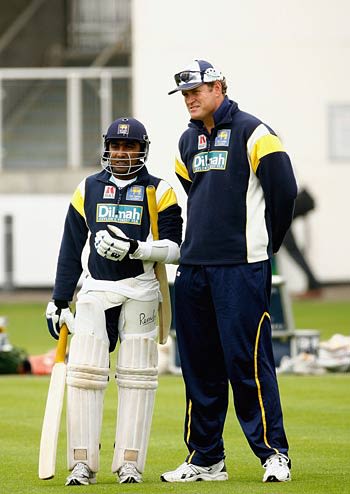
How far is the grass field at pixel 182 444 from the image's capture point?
6902 millimetres

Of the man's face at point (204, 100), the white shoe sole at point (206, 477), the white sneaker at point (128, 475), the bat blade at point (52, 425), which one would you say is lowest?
the white shoe sole at point (206, 477)

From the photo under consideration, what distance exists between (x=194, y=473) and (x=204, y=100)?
1.79 m

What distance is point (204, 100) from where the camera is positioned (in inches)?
277

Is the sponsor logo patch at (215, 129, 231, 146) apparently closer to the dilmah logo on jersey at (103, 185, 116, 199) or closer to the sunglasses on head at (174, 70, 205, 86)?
the sunglasses on head at (174, 70, 205, 86)

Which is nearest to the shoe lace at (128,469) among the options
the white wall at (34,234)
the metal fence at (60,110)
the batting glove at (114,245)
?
the batting glove at (114,245)

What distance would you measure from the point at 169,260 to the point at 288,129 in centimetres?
1898

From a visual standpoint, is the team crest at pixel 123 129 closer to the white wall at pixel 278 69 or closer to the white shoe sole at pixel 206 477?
the white shoe sole at pixel 206 477

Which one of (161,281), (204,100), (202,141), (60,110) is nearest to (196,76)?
(204,100)

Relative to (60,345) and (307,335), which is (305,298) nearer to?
(307,335)

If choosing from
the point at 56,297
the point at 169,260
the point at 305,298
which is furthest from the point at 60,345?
the point at 305,298

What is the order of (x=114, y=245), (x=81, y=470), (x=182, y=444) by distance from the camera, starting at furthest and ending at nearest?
(x=182, y=444) → (x=81, y=470) → (x=114, y=245)

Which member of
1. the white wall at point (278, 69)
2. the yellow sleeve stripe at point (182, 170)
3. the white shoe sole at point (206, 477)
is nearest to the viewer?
the white shoe sole at point (206, 477)

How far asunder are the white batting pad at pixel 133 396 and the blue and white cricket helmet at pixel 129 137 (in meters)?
0.84

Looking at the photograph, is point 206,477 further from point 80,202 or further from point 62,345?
point 80,202
